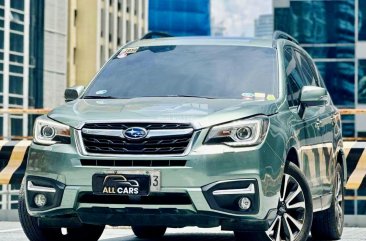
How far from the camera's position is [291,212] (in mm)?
9312

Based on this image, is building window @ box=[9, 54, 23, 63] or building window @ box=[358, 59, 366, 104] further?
building window @ box=[9, 54, 23, 63]

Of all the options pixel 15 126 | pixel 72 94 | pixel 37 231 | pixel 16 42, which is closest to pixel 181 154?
pixel 37 231

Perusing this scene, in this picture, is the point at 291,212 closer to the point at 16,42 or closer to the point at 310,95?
the point at 310,95

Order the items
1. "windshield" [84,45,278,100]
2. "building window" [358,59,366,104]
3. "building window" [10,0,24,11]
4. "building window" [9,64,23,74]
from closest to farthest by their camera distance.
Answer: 1. "windshield" [84,45,278,100]
2. "building window" [358,59,366,104]
3. "building window" [9,64,23,74]
4. "building window" [10,0,24,11]

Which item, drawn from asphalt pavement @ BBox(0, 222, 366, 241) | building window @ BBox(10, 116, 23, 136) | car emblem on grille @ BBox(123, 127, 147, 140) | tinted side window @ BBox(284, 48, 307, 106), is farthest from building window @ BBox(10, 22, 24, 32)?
car emblem on grille @ BBox(123, 127, 147, 140)

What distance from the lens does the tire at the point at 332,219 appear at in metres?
11.0

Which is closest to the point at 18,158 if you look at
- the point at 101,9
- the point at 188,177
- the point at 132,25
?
the point at 188,177

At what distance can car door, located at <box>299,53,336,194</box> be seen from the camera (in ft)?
34.4

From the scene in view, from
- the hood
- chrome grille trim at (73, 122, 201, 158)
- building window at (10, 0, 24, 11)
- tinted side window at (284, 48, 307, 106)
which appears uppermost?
building window at (10, 0, 24, 11)

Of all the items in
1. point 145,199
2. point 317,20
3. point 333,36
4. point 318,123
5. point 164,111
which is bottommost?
point 145,199

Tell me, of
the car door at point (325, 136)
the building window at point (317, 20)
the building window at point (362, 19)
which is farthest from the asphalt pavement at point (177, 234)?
the building window at point (317, 20)

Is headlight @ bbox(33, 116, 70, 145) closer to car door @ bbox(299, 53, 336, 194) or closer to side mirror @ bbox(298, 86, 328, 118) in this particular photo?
side mirror @ bbox(298, 86, 328, 118)

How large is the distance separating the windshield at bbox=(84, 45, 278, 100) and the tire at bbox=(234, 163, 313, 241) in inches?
Answer: 26.7

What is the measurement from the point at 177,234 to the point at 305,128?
8.48ft
